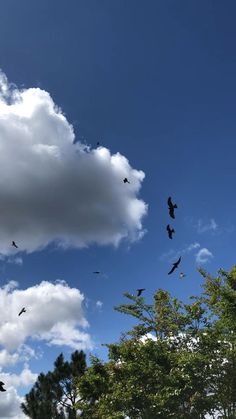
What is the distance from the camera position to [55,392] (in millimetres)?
39750

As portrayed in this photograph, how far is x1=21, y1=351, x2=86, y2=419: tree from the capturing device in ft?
125

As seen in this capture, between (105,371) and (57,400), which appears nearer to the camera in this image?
(105,371)

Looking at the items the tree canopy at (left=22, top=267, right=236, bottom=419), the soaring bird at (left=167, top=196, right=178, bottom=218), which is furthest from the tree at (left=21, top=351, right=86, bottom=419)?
the soaring bird at (left=167, top=196, right=178, bottom=218)

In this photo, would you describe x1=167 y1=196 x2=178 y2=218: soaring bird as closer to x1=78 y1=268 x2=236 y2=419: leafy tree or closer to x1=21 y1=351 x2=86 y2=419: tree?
x1=78 y1=268 x2=236 y2=419: leafy tree

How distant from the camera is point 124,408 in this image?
24469 millimetres

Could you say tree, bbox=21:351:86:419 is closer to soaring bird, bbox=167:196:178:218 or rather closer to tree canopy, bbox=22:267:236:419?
tree canopy, bbox=22:267:236:419

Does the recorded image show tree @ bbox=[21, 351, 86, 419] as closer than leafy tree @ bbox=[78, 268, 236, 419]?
No

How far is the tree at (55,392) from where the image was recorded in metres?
38.0

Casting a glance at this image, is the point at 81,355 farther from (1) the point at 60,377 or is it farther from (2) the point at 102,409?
(2) the point at 102,409

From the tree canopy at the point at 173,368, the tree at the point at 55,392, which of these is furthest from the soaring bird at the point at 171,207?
the tree at the point at 55,392

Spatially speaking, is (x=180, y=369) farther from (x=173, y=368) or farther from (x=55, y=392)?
(x=55, y=392)

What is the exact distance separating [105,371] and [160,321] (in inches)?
162

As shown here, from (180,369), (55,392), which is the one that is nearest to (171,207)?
(180,369)

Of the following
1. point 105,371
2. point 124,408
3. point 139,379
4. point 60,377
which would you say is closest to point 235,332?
point 139,379
